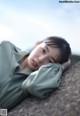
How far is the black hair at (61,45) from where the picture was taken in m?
2.88

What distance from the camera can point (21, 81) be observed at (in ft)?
9.15

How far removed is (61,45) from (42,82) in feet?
1.52

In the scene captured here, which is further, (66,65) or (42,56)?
(66,65)

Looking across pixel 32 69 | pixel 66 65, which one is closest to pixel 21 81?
pixel 32 69

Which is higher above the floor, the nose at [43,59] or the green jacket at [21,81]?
the nose at [43,59]

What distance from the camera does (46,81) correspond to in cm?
257

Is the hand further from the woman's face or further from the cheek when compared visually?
the cheek

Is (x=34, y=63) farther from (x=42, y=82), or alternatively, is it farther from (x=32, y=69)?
(x=42, y=82)

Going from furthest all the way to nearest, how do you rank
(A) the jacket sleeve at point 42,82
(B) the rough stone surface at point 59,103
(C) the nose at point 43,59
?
(C) the nose at point 43,59 → (A) the jacket sleeve at point 42,82 → (B) the rough stone surface at point 59,103

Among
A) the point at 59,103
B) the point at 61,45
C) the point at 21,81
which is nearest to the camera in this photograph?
the point at 59,103

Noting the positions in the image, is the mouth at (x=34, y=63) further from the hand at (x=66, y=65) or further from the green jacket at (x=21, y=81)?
the hand at (x=66, y=65)

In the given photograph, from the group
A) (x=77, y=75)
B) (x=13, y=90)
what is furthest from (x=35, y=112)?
(x=77, y=75)

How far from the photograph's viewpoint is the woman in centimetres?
255

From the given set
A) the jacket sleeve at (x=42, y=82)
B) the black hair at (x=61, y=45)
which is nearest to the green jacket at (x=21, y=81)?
the jacket sleeve at (x=42, y=82)
